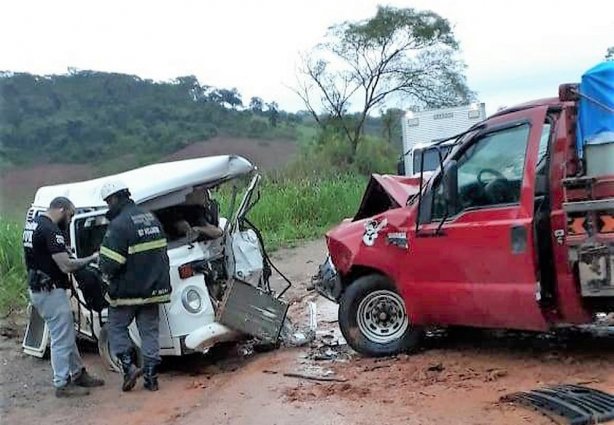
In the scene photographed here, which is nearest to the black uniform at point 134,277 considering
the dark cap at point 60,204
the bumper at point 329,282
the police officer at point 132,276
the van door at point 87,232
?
the police officer at point 132,276

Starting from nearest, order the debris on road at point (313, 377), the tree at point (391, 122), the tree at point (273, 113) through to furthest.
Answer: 1. the debris on road at point (313, 377)
2. the tree at point (273, 113)
3. the tree at point (391, 122)

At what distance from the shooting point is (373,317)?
24.1 feet

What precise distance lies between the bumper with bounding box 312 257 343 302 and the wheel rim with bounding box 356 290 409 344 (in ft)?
1.15

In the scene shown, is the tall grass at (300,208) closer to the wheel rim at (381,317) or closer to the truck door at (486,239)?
the wheel rim at (381,317)

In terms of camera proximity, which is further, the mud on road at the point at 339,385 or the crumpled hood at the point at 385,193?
the crumpled hood at the point at 385,193

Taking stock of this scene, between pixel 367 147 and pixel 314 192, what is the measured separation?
46.5 ft

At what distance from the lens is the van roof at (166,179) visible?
7812mm

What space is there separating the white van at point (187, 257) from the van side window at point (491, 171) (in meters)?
2.30

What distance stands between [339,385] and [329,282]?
1.62 m

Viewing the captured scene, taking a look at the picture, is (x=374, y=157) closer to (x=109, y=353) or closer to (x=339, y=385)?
(x=109, y=353)

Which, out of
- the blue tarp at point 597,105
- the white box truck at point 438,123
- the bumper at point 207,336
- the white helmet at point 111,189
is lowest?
the bumper at point 207,336

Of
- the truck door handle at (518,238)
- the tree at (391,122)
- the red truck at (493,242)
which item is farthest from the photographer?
the tree at (391,122)

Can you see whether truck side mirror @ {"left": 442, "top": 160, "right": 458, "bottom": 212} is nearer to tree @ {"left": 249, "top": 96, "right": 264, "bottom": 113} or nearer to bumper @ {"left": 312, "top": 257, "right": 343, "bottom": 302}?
bumper @ {"left": 312, "top": 257, "right": 343, "bottom": 302}

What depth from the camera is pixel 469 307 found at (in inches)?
255
